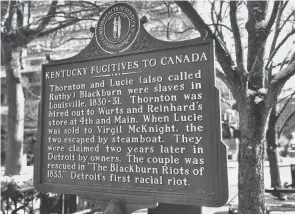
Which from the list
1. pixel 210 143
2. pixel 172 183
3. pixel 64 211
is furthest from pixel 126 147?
pixel 64 211

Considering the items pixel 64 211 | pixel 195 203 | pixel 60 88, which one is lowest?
pixel 64 211

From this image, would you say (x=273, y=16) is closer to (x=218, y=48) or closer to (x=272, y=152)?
(x=218, y=48)

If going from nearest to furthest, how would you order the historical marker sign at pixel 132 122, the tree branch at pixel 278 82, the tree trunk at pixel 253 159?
1. the historical marker sign at pixel 132 122
2. the tree branch at pixel 278 82
3. the tree trunk at pixel 253 159

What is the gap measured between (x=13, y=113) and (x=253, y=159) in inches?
369

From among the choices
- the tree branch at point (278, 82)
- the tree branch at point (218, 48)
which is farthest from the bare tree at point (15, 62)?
the tree branch at point (278, 82)

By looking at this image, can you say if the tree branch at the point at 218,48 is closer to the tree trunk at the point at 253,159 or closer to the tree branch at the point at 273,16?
the tree trunk at the point at 253,159

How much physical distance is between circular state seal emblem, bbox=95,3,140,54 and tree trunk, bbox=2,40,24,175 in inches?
367

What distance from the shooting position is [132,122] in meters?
3.86

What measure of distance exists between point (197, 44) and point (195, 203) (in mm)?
1641

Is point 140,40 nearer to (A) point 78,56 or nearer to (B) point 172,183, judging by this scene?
(A) point 78,56

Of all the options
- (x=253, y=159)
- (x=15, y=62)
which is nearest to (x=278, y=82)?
(x=253, y=159)

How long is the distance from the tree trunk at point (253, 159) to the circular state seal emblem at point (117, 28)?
314cm

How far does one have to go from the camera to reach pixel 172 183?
137 inches

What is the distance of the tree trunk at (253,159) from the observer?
6184 mm
